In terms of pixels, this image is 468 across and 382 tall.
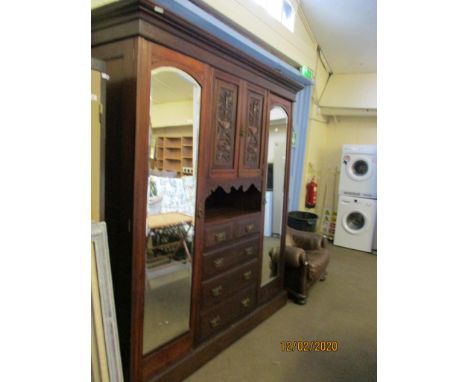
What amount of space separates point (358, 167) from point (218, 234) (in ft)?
11.3

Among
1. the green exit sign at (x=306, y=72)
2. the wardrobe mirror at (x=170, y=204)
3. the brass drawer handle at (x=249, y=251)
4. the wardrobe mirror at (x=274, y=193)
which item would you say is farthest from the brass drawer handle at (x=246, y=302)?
the green exit sign at (x=306, y=72)

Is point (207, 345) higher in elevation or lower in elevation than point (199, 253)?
lower

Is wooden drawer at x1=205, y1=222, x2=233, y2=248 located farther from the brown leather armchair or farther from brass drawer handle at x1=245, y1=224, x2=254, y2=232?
the brown leather armchair

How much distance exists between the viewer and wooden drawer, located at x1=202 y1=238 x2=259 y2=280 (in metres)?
1.91

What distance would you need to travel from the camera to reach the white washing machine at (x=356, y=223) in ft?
14.7

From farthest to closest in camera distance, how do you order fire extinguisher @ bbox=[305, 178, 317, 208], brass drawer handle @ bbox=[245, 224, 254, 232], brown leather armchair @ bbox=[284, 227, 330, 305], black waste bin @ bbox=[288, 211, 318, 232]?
fire extinguisher @ bbox=[305, 178, 317, 208] → black waste bin @ bbox=[288, 211, 318, 232] → brown leather armchair @ bbox=[284, 227, 330, 305] → brass drawer handle @ bbox=[245, 224, 254, 232]

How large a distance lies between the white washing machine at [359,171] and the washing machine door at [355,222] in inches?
11.8

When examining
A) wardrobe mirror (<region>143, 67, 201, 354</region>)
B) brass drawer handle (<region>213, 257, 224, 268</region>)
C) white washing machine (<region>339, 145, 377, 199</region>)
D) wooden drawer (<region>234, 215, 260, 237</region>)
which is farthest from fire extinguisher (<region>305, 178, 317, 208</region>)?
wardrobe mirror (<region>143, 67, 201, 354</region>)

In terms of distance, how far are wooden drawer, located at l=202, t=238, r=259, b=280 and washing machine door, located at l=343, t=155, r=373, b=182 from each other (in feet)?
9.45
